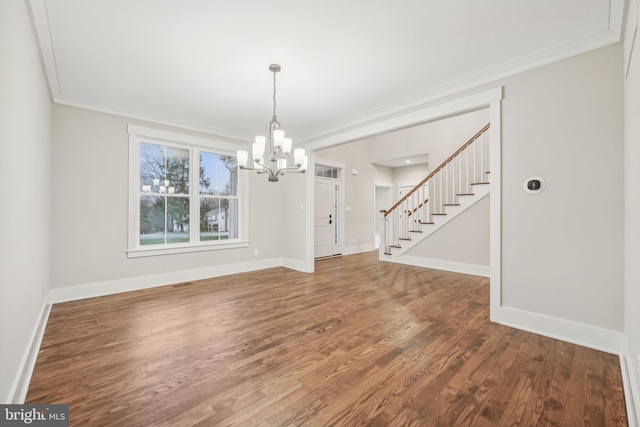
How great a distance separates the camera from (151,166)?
4441 mm

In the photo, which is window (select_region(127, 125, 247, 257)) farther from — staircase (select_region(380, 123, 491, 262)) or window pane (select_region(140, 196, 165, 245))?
staircase (select_region(380, 123, 491, 262))

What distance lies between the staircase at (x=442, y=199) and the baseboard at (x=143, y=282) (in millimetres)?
3189

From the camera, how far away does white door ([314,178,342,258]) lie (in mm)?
7105

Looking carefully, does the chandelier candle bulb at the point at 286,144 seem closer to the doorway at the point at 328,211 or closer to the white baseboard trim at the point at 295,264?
the white baseboard trim at the point at 295,264

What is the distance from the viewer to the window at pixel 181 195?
13.9ft

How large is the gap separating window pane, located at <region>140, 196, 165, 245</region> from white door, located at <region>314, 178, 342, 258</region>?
3.59m

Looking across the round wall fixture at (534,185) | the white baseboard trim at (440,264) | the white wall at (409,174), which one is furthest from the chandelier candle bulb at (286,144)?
the white wall at (409,174)

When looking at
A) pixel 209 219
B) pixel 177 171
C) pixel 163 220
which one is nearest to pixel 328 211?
pixel 209 219

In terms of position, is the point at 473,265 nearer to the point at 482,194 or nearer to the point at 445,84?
the point at 482,194

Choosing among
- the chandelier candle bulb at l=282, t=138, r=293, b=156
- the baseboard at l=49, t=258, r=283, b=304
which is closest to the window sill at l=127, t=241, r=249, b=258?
the baseboard at l=49, t=258, r=283, b=304

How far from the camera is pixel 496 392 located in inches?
70.1

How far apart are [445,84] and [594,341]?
2940 mm

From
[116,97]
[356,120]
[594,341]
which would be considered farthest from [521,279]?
[116,97]
